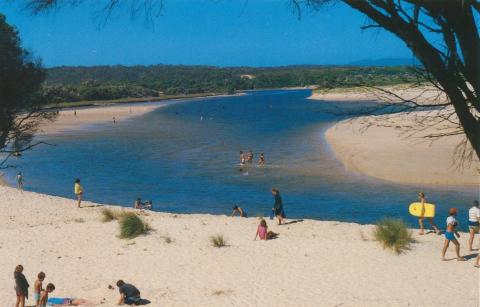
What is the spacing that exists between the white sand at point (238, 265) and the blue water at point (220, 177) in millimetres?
5296

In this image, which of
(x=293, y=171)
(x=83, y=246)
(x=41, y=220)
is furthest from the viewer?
(x=293, y=171)

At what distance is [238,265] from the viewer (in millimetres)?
11820

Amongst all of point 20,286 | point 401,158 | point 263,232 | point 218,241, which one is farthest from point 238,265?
point 401,158

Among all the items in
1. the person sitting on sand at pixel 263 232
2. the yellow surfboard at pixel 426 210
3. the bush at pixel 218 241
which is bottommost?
the bush at pixel 218 241

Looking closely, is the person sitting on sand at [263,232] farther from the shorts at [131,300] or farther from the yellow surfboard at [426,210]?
the shorts at [131,300]

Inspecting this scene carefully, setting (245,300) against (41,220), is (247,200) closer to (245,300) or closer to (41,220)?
(41,220)

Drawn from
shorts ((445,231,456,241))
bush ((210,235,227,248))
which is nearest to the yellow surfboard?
shorts ((445,231,456,241))

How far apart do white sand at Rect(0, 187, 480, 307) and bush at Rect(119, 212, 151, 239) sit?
0.26m

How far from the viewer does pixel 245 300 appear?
9688mm

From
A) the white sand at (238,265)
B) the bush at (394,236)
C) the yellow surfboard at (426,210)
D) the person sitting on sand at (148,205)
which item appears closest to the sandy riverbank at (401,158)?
the yellow surfboard at (426,210)

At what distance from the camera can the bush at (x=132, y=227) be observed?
1438 cm

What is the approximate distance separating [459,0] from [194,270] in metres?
9.78

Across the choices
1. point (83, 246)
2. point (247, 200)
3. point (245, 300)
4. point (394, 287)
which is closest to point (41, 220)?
point (83, 246)

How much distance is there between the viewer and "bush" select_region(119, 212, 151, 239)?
47.2 ft
